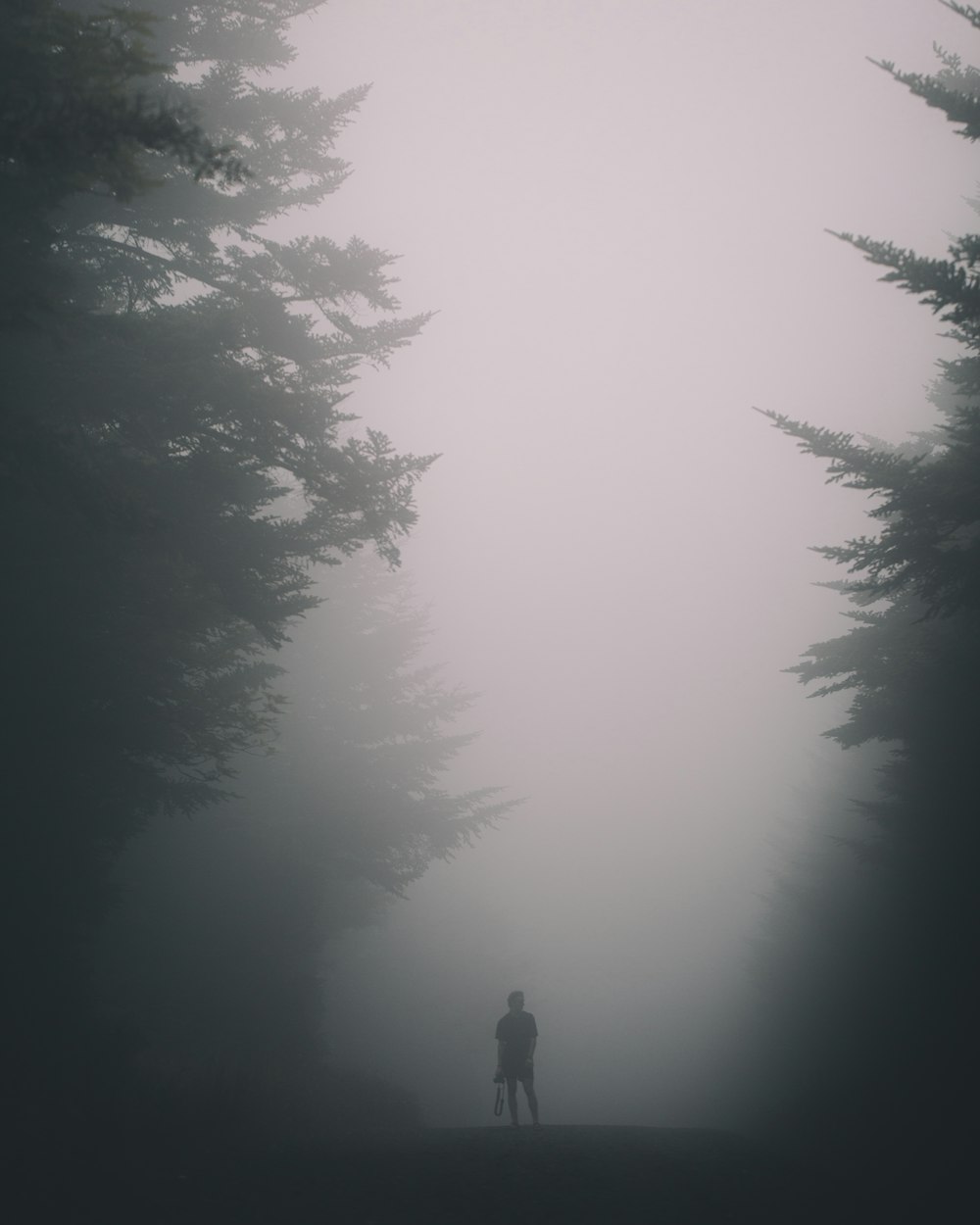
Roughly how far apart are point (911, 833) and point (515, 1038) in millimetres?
8438

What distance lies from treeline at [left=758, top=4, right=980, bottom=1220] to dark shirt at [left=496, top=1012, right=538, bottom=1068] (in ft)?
16.3

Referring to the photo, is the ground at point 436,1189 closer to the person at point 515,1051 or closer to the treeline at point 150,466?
the treeline at point 150,466

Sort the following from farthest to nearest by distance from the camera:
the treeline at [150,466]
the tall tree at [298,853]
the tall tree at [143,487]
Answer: the tall tree at [298,853], the tall tree at [143,487], the treeline at [150,466]

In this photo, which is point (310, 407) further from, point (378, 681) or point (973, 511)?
point (378, 681)

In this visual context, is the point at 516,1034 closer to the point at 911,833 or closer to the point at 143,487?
the point at 911,833

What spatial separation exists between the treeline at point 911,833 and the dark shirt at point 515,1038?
16.3 feet

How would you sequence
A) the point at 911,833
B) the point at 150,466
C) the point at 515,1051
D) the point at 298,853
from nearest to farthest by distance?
the point at 150,466
the point at 515,1051
the point at 911,833
the point at 298,853

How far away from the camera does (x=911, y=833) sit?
41.1ft

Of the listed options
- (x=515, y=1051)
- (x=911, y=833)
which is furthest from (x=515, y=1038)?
(x=911, y=833)

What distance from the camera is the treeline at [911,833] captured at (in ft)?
28.3

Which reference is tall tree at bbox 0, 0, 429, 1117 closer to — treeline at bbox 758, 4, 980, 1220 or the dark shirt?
the dark shirt

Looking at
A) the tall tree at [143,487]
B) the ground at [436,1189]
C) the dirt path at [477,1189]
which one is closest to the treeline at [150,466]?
the tall tree at [143,487]

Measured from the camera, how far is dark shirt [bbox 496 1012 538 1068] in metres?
11.4

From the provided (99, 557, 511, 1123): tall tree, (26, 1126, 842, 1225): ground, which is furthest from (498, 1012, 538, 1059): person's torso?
(26, 1126, 842, 1225): ground
